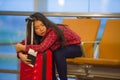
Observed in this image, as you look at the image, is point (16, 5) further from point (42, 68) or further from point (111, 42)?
point (42, 68)

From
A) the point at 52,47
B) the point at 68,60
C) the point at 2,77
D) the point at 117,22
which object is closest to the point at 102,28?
the point at 117,22

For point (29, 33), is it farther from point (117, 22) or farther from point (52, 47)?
point (117, 22)

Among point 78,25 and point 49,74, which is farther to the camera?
point 78,25

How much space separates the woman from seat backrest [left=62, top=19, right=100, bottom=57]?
1.73ft

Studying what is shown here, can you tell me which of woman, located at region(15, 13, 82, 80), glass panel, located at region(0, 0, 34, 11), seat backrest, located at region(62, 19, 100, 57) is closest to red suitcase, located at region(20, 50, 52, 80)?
woman, located at region(15, 13, 82, 80)

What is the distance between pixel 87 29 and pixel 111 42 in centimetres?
37

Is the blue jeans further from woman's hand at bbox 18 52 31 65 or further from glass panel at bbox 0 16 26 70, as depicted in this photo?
glass panel at bbox 0 16 26 70

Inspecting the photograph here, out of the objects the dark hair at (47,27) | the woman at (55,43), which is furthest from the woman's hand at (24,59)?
the dark hair at (47,27)

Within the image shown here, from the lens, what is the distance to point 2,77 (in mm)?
3881

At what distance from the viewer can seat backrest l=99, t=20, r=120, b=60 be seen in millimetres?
2981

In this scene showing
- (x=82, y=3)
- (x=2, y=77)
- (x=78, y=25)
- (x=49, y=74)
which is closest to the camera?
(x=49, y=74)

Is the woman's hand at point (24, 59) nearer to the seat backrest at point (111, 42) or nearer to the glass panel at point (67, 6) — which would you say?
the seat backrest at point (111, 42)

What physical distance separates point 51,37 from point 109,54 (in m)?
0.98

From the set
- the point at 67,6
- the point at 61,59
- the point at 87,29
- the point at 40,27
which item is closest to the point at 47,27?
the point at 40,27
